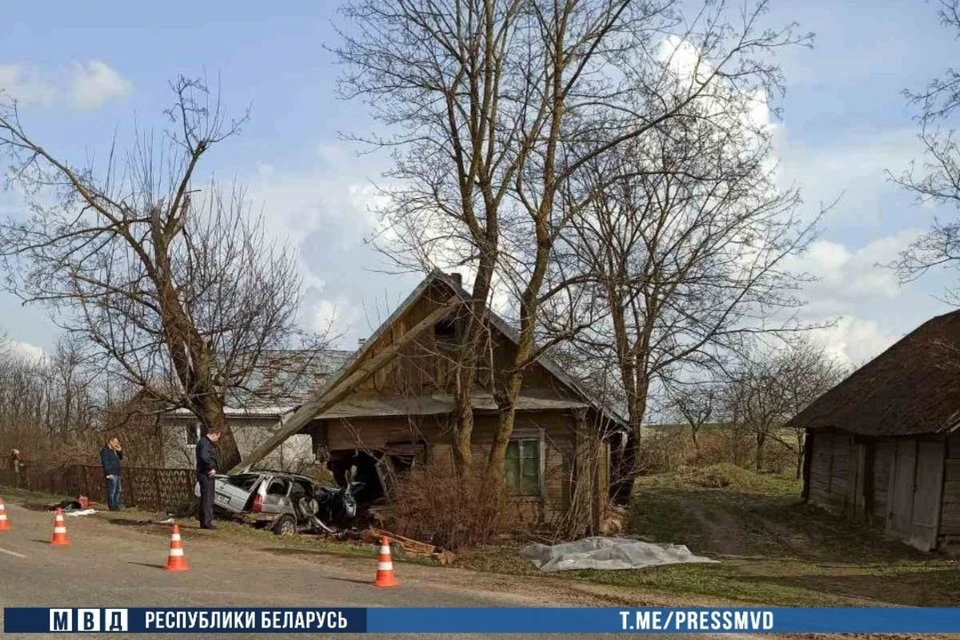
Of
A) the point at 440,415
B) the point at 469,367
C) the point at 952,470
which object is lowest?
the point at 952,470

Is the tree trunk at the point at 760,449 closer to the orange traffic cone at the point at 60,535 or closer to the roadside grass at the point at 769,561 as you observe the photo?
the roadside grass at the point at 769,561

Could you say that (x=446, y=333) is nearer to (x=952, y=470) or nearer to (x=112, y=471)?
(x=112, y=471)

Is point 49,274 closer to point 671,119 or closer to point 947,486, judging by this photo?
point 671,119

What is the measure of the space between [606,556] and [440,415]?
764cm

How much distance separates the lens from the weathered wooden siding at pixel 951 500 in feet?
63.6

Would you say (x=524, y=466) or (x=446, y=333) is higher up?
(x=446, y=333)

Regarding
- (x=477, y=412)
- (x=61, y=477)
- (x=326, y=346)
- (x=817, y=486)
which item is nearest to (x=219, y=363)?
(x=326, y=346)

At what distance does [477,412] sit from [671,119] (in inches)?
315

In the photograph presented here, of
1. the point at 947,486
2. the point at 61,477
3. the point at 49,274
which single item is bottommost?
the point at 61,477

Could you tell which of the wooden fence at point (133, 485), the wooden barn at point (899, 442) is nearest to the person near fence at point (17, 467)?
the wooden fence at point (133, 485)

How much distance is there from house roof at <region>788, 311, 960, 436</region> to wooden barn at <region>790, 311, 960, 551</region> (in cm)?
3

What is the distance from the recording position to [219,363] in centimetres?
2395

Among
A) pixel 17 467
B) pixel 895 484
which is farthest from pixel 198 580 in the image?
pixel 17 467

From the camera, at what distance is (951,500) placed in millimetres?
19500
